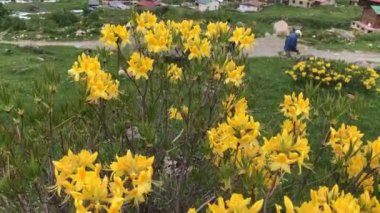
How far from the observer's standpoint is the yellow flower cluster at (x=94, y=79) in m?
2.63

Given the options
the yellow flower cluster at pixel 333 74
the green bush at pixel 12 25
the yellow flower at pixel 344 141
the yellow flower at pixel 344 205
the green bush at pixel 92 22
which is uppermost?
the yellow flower at pixel 344 205

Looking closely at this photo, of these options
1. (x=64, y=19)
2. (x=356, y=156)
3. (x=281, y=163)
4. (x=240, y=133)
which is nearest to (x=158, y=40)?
(x=240, y=133)

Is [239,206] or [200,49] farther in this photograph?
[200,49]

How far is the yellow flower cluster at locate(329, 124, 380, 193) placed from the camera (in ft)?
7.90

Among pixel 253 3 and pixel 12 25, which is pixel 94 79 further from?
pixel 253 3

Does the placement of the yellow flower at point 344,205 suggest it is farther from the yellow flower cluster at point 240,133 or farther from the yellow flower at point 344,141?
the yellow flower at point 344,141

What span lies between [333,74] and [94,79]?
776 cm

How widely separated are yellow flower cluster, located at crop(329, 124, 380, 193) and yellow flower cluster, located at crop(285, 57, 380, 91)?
699cm

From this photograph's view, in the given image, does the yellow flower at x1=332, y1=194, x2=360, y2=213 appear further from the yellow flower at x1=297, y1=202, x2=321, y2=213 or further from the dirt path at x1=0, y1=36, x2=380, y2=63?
the dirt path at x1=0, y1=36, x2=380, y2=63

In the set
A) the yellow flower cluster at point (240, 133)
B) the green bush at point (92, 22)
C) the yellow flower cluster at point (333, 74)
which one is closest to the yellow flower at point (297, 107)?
the yellow flower cluster at point (240, 133)

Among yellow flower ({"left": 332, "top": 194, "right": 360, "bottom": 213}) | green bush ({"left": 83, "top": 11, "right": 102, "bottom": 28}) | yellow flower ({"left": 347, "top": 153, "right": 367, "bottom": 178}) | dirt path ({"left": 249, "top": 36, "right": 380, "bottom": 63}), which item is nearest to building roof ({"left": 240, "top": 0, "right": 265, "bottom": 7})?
green bush ({"left": 83, "top": 11, "right": 102, "bottom": 28})

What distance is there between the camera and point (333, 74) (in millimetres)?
9805

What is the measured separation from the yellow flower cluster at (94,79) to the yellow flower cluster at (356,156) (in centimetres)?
113

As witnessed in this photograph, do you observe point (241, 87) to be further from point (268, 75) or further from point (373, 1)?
point (373, 1)
